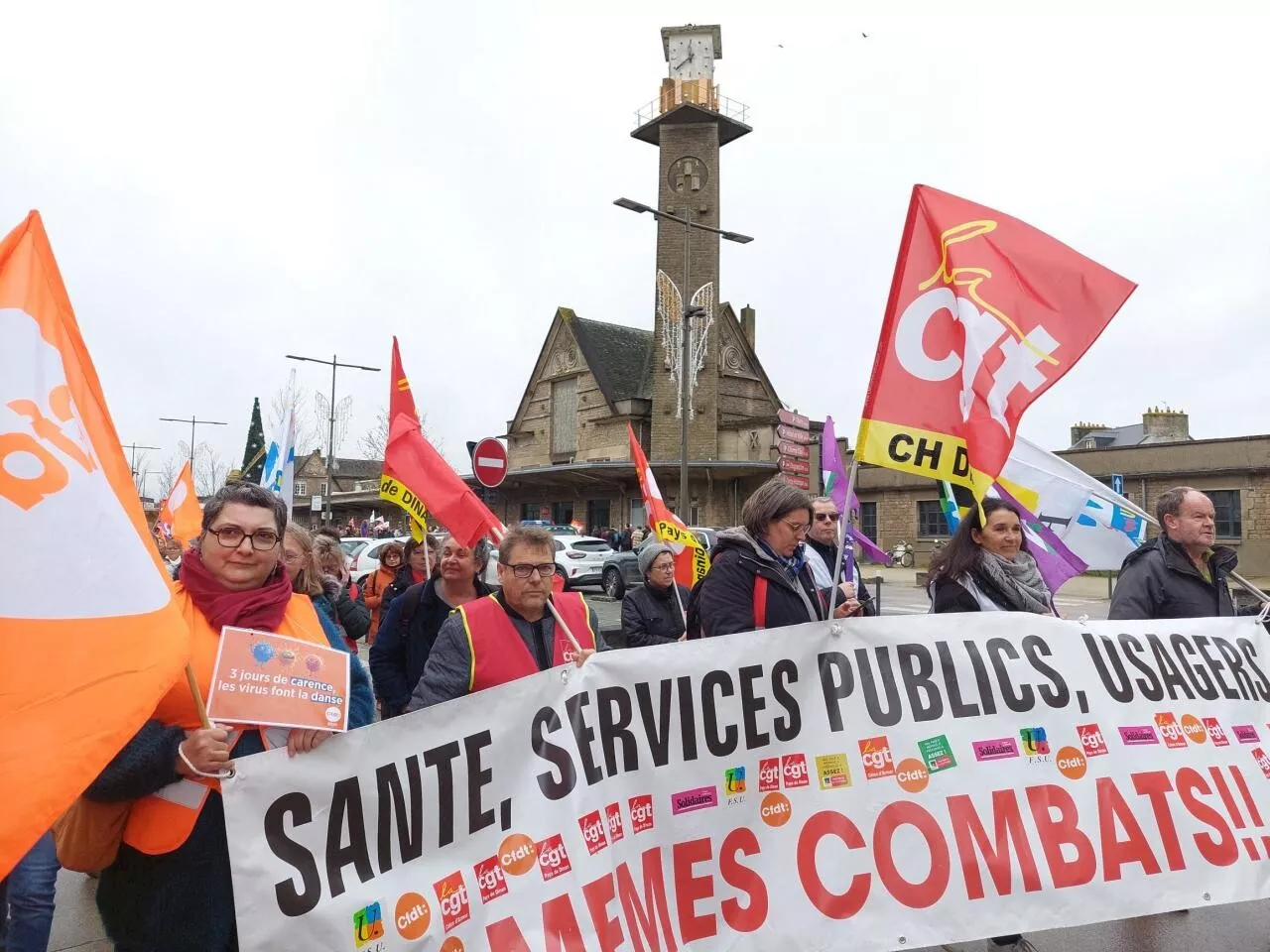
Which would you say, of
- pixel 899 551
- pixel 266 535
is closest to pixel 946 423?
pixel 266 535

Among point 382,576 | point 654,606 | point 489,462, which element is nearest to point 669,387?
point 489,462

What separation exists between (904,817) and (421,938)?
1649 millimetres

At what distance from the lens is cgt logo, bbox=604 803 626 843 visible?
2850 mm

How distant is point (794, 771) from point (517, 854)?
3.26ft

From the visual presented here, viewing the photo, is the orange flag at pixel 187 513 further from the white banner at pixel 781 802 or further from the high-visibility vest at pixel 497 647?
the white banner at pixel 781 802

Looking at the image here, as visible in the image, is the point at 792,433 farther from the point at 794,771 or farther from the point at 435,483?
the point at 794,771

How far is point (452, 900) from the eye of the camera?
103 inches

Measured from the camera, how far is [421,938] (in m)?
2.55

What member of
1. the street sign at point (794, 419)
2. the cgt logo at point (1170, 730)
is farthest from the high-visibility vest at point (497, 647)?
the street sign at point (794, 419)

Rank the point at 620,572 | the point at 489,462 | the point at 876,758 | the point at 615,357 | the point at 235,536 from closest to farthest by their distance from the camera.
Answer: the point at 235,536
the point at 876,758
the point at 489,462
the point at 620,572
the point at 615,357

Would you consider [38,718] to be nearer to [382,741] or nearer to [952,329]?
[382,741]

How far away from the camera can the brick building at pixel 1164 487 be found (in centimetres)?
2725

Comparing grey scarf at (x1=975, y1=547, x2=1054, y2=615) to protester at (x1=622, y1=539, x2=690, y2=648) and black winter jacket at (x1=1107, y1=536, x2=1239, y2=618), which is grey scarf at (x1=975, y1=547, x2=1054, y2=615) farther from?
protester at (x1=622, y1=539, x2=690, y2=648)

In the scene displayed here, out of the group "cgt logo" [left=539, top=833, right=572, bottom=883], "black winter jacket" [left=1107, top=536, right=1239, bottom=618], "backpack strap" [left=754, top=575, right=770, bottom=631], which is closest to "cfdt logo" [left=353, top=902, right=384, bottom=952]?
"cgt logo" [left=539, top=833, right=572, bottom=883]
